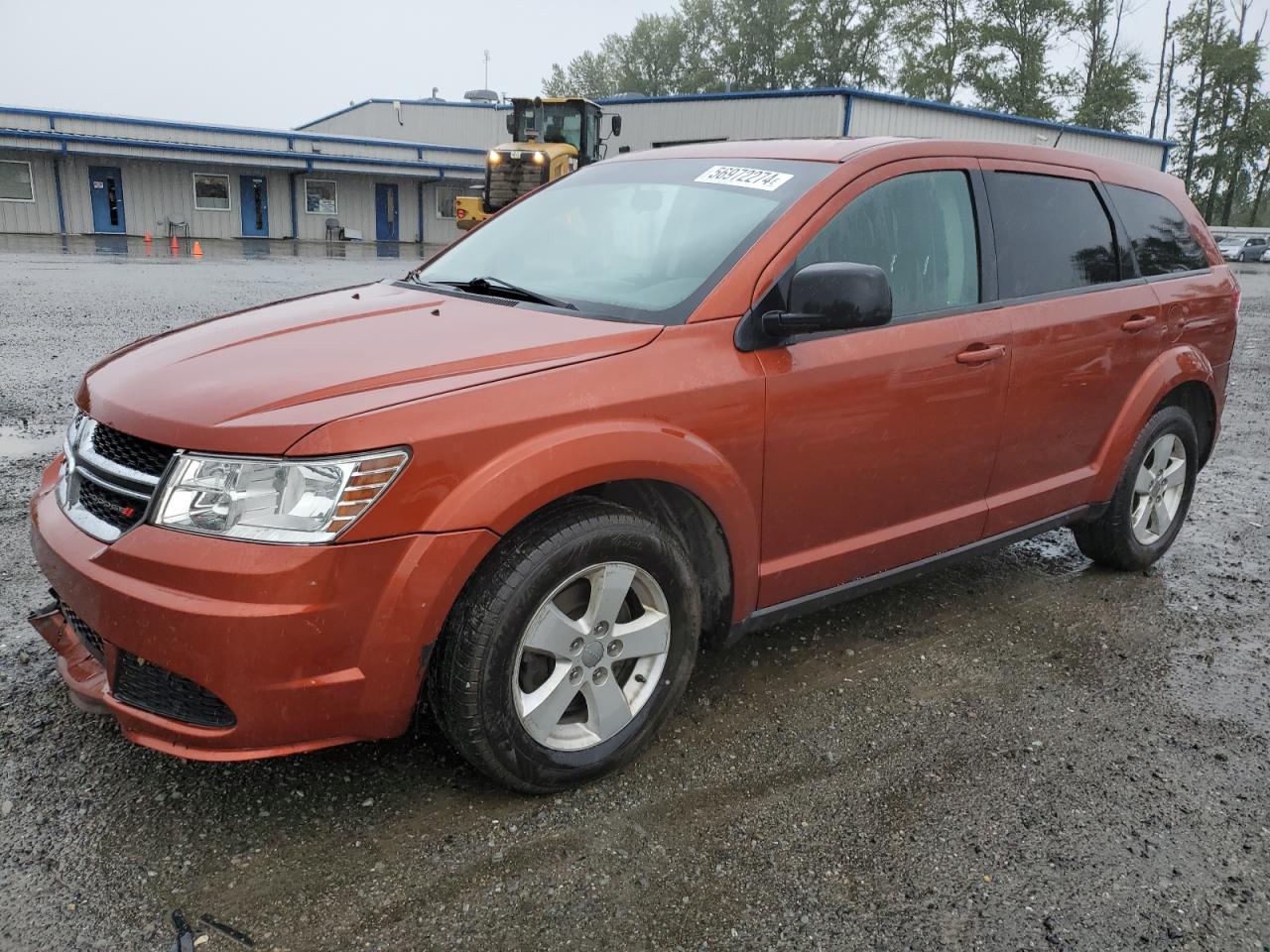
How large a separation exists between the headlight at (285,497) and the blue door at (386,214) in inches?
1535

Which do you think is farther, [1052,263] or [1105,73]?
[1105,73]

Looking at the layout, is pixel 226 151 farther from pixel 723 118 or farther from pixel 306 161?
pixel 723 118

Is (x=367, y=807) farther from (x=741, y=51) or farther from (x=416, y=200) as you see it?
(x=741, y=51)

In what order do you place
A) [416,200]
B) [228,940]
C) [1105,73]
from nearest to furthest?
[228,940] → [416,200] → [1105,73]

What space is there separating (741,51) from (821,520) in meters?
74.8

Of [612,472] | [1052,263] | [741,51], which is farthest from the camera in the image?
[741,51]

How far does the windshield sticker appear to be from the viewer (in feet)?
10.7

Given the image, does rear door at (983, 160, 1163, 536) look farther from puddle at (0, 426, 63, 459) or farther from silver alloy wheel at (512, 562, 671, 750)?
puddle at (0, 426, 63, 459)

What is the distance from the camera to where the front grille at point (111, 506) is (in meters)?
2.39

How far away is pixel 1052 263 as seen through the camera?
12.7 feet

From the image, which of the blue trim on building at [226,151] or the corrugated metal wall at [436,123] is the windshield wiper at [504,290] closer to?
the blue trim on building at [226,151]

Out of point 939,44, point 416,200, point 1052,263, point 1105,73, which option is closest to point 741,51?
point 939,44

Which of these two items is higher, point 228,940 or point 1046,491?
point 1046,491

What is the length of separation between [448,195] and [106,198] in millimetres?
12342
